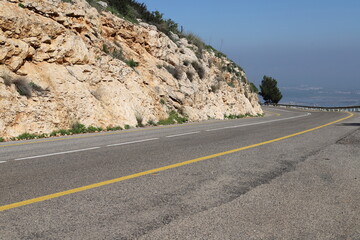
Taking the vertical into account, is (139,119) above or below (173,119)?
above

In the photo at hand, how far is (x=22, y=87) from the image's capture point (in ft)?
48.7

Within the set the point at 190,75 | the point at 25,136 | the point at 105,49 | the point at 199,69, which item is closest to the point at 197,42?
the point at 199,69

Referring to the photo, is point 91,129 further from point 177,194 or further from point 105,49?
point 177,194

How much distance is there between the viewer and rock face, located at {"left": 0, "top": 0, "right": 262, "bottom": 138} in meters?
15.0

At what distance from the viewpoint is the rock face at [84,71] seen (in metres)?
15.0

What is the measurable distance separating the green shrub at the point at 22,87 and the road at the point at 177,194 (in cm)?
641

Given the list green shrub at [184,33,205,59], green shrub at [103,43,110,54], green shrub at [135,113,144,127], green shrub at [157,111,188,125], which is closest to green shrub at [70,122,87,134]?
green shrub at [135,113,144,127]

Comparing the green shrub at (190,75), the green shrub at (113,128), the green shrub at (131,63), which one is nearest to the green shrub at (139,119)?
the green shrub at (113,128)

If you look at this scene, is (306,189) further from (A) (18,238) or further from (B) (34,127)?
(B) (34,127)

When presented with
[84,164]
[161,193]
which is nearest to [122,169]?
[84,164]

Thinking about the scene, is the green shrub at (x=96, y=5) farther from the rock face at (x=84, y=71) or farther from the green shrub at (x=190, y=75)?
the green shrub at (x=190, y=75)

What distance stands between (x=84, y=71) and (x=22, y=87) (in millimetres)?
4094

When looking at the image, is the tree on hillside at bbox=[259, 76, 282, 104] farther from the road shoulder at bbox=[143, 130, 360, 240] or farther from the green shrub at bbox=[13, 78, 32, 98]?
the road shoulder at bbox=[143, 130, 360, 240]

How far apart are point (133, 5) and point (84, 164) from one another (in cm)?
2488
